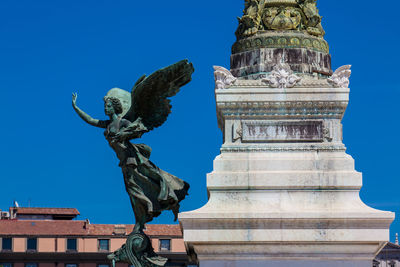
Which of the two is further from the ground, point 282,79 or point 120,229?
point 120,229

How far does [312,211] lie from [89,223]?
84.9 meters

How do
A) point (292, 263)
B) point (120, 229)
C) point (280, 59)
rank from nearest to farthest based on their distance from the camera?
point (292, 263), point (280, 59), point (120, 229)

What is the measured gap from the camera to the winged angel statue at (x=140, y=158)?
77.3 ft

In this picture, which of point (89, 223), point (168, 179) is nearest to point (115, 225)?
point (89, 223)

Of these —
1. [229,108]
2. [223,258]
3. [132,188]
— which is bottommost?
[223,258]

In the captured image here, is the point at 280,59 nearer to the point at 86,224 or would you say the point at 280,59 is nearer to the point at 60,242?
the point at 60,242

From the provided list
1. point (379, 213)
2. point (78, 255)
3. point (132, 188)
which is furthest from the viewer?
point (78, 255)

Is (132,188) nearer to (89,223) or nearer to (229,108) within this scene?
(229,108)

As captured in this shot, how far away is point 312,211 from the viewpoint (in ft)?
73.9

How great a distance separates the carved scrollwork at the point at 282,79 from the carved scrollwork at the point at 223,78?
72cm

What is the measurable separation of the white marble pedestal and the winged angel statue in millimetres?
1059

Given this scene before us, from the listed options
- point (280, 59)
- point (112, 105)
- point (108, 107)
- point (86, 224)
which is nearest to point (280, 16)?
point (280, 59)

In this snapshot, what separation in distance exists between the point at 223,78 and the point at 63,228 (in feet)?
268

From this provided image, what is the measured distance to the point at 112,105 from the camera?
23.7 m
